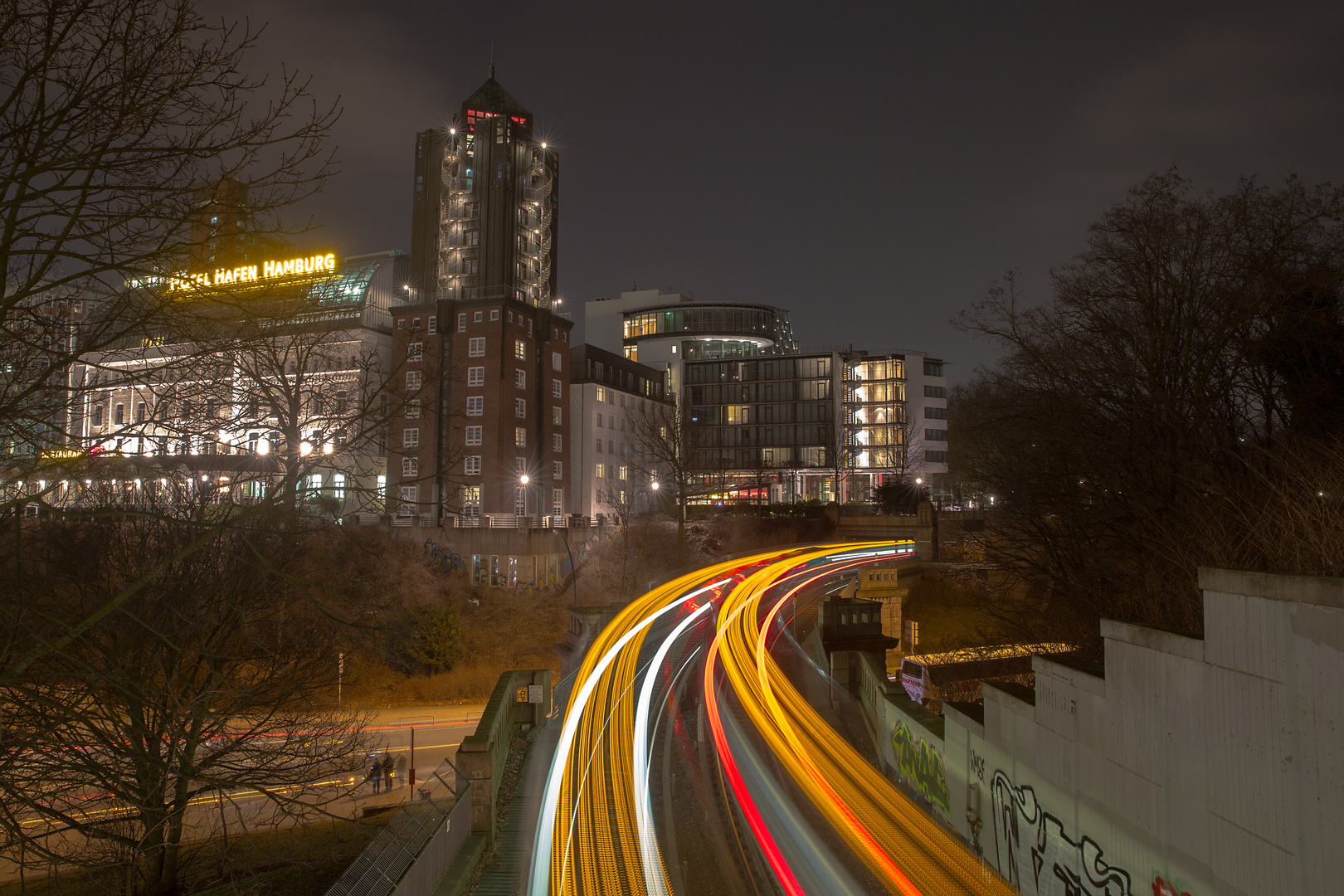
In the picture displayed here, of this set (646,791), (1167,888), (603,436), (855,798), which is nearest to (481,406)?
(603,436)

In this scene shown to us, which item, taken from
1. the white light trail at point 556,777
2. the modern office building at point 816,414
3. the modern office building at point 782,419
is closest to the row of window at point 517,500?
the white light trail at point 556,777

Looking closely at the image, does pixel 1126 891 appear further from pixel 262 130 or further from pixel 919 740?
pixel 262 130

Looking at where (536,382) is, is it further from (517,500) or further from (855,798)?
(855,798)

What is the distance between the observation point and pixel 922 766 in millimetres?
16797

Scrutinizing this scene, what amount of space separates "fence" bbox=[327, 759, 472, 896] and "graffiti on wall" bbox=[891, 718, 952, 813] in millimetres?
9138

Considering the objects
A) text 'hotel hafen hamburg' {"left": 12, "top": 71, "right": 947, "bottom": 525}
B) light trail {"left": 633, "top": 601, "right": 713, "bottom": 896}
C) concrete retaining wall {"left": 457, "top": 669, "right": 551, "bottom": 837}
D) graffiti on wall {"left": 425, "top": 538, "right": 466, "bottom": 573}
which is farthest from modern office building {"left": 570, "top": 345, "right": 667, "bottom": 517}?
concrete retaining wall {"left": 457, "top": 669, "right": 551, "bottom": 837}

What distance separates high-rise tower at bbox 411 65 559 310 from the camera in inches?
2522

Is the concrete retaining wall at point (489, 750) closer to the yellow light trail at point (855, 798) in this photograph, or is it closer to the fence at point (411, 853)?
the fence at point (411, 853)

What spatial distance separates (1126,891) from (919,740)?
7.91 metres

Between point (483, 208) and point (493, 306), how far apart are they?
11.5 metres

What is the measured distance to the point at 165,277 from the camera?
6.50 meters

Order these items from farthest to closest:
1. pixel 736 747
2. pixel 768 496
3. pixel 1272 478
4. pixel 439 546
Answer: pixel 768 496 < pixel 439 546 < pixel 736 747 < pixel 1272 478

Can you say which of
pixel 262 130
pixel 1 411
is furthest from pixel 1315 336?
pixel 1 411

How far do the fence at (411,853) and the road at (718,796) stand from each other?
145cm
